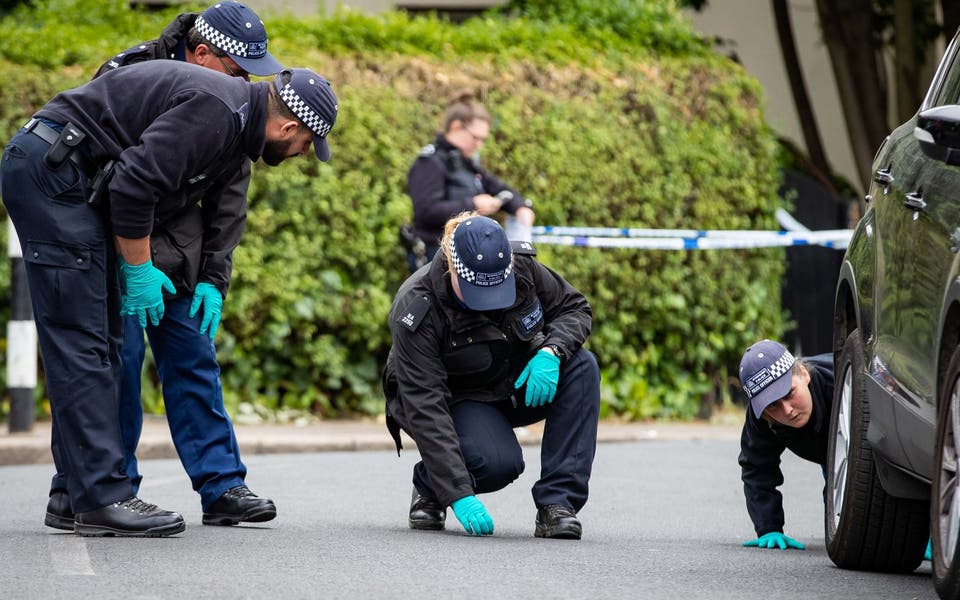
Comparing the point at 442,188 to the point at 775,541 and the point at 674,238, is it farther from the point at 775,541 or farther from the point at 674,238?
the point at 775,541

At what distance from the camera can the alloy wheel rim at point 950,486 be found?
13.4 ft

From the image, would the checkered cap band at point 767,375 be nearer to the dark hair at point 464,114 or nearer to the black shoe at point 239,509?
the black shoe at point 239,509

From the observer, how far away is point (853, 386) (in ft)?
17.1

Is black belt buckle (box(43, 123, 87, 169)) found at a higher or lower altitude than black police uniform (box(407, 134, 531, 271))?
higher

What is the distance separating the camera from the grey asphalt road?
15.4 feet

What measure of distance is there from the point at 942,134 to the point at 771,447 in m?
2.27

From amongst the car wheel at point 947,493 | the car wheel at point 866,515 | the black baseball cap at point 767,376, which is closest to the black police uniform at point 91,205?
the black baseball cap at point 767,376

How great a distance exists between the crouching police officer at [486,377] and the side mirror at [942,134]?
2046 mm

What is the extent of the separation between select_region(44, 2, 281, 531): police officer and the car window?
2.38m

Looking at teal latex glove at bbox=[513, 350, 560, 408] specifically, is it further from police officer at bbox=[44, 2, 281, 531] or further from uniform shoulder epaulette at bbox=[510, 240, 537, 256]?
police officer at bbox=[44, 2, 281, 531]

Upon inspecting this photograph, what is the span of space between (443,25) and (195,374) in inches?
253

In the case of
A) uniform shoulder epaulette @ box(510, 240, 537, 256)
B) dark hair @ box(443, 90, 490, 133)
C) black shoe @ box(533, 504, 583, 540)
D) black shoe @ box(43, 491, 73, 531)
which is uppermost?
dark hair @ box(443, 90, 490, 133)

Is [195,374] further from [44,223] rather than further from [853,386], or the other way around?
[853,386]

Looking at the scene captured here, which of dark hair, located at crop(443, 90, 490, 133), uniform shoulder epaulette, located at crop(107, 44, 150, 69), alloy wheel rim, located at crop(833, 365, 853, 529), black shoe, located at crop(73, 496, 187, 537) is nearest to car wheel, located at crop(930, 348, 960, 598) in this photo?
alloy wheel rim, located at crop(833, 365, 853, 529)
